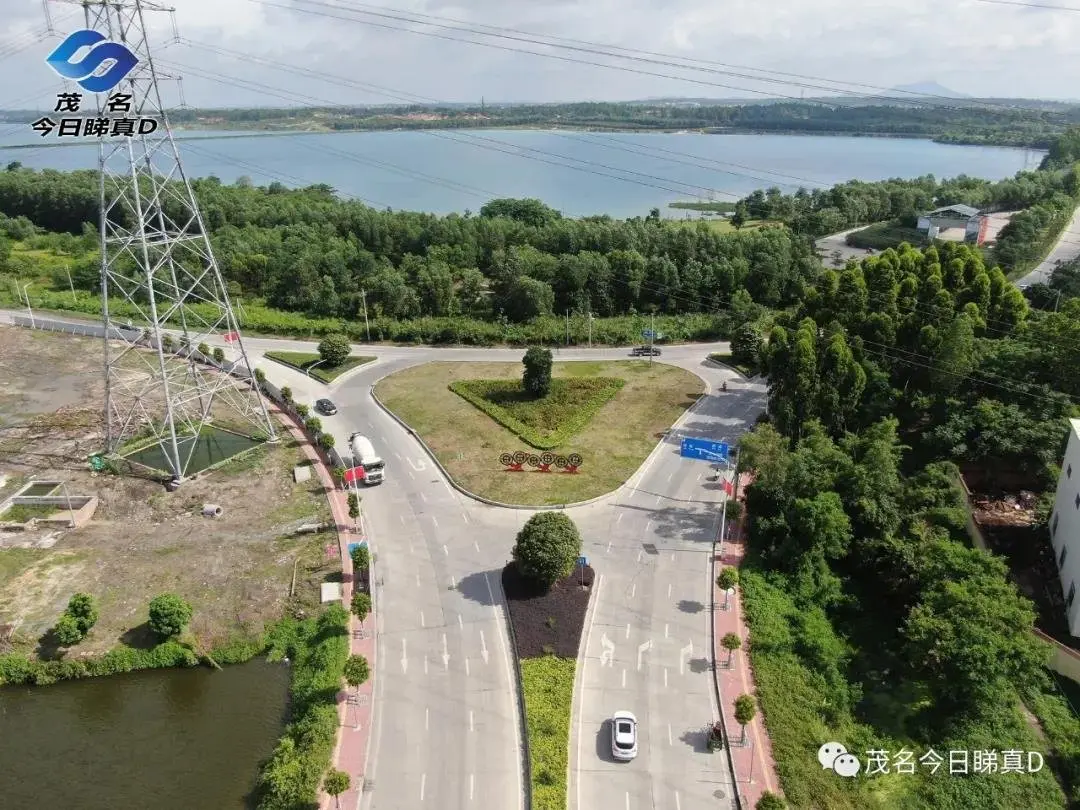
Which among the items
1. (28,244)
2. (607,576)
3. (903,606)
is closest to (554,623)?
(607,576)

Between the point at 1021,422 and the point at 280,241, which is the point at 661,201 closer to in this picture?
the point at 280,241

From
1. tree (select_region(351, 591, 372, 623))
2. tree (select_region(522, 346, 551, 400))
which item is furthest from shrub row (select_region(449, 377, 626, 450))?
tree (select_region(351, 591, 372, 623))

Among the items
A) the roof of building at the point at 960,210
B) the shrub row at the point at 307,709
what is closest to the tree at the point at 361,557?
the shrub row at the point at 307,709

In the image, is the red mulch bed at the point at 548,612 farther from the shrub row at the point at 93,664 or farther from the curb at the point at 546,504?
the shrub row at the point at 93,664

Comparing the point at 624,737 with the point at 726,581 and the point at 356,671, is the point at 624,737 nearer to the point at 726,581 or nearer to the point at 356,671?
the point at 726,581

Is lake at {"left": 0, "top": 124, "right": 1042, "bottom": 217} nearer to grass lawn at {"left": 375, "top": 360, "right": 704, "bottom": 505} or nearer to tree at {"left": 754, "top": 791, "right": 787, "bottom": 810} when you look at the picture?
grass lawn at {"left": 375, "top": 360, "right": 704, "bottom": 505}

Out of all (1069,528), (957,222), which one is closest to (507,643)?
(1069,528)
